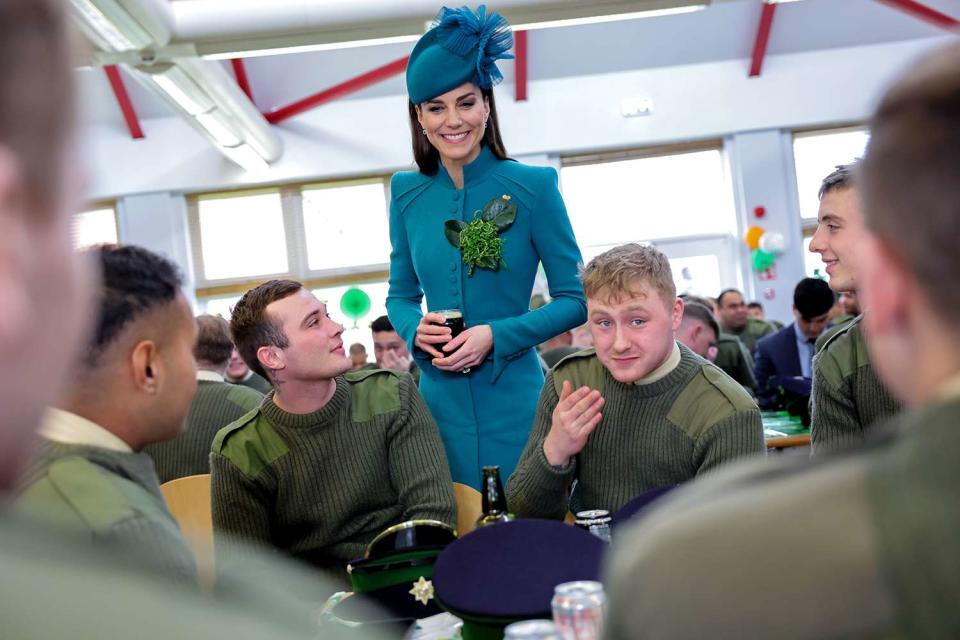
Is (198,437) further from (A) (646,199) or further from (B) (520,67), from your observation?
(A) (646,199)

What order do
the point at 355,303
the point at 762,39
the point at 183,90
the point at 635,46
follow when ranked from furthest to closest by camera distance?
the point at 635,46, the point at 355,303, the point at 762,39, the point at 183,90

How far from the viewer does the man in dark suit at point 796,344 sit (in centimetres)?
642

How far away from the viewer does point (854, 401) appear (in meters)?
2.47

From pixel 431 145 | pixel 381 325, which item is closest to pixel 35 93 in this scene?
pixel 431 145

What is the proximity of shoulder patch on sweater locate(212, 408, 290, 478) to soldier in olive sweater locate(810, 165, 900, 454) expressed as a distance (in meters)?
1.37

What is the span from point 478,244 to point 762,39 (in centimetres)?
1032

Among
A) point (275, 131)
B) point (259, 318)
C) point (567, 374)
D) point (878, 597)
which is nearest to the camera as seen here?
point (878, 597)

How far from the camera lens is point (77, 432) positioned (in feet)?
4.36

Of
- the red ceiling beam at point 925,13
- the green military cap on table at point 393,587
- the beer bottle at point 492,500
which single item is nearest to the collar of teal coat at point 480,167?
the beer bottle at point 492,500

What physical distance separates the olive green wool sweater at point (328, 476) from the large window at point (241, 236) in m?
10.2

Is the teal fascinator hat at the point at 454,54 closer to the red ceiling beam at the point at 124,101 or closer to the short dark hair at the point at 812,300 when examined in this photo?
the short dark hair at the point at 812,300

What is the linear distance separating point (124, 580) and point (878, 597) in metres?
0.44

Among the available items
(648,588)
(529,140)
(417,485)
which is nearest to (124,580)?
(648,588)

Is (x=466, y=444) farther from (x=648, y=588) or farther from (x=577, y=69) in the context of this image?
(x=577, y=69)
